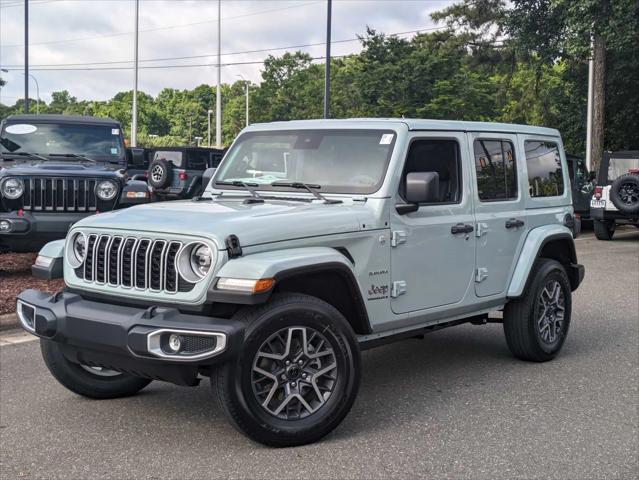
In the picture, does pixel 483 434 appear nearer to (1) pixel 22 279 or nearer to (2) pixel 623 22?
(1) pixel 22 279

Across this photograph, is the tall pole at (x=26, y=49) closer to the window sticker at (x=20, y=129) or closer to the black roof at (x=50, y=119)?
the black roof at (x=50, y=119)

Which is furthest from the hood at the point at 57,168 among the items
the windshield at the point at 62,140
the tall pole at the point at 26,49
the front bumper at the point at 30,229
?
the tall pole at the point at 26,49

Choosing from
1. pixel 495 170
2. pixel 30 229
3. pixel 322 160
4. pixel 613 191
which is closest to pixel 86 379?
pixel 322 160

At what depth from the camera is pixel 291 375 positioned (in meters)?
4.33

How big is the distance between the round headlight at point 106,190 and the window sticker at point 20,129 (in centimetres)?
174

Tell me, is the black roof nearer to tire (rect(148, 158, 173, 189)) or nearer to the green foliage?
the green foliage

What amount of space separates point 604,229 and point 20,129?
12.4 meters

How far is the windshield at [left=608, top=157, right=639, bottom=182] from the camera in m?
17.3

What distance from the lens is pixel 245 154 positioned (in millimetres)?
5840

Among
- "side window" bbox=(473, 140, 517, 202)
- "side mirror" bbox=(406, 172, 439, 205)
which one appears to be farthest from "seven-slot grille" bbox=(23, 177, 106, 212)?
"side mirror" bbox=(406, 172, 439, 205)

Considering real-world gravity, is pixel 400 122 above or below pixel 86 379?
above

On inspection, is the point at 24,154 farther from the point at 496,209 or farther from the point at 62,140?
the point at 496,209

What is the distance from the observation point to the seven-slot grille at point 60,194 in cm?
967

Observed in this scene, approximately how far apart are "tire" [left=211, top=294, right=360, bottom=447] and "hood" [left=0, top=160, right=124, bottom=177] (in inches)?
254
